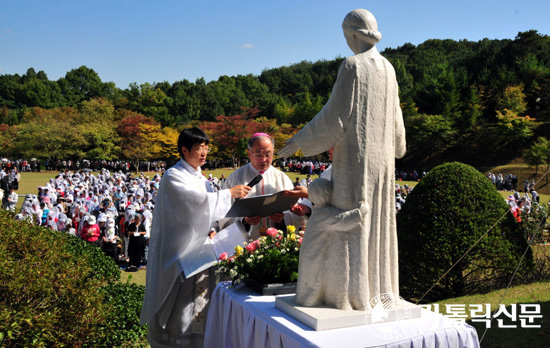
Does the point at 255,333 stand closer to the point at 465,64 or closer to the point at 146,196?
the point at 146,196

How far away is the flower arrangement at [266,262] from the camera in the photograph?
3.46m

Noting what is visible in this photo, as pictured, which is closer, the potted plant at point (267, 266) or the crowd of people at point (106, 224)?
the potted plant at point (267, 266)

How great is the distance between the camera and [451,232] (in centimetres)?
625

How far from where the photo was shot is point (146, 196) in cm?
2067

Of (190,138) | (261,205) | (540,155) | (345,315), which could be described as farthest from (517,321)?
(540,155)

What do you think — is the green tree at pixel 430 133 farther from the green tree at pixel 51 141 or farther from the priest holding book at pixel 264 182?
the priest holding book at pixel 264 182

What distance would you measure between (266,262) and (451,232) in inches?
147

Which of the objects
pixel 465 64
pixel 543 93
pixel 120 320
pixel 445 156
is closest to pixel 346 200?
pixel 120 320

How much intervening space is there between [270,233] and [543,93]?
47695 mm

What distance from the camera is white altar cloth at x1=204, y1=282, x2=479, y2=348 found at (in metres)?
2.47

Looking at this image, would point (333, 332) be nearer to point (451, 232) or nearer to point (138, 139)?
point (451, 232)

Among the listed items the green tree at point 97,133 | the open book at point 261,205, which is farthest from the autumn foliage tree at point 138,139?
the open book at point 261,205

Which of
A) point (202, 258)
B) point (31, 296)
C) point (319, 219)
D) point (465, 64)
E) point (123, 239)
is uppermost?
point (465, 64)

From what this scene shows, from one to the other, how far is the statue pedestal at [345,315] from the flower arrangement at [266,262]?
53 centimetres
